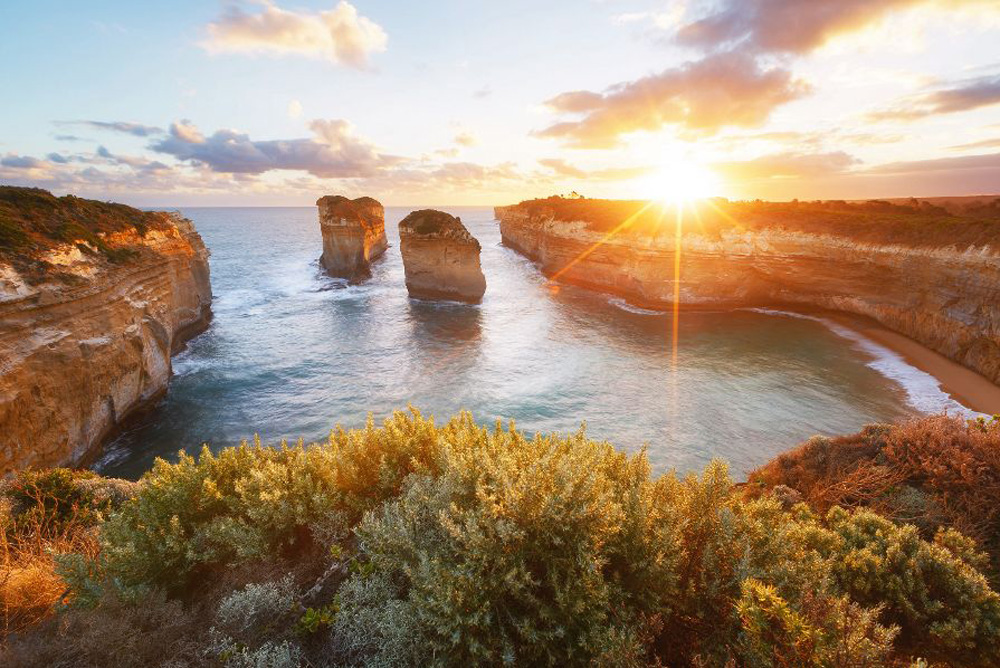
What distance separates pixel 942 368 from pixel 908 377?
317 centimetres

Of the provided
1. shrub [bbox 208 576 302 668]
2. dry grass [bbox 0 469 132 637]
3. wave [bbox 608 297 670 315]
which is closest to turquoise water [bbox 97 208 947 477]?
wave [bbox 608 297 670 315]

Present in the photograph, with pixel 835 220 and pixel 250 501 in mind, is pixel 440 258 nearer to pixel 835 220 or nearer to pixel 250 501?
pixel 835 220

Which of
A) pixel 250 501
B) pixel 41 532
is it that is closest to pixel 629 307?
pixel 250 501

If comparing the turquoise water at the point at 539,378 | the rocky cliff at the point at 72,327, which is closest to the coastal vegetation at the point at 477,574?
the turquoise water at the point at 539,378

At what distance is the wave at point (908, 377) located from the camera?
18.7m

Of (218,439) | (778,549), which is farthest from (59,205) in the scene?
(778,549)

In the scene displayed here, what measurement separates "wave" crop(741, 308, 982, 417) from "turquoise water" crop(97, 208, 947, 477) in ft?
0.46

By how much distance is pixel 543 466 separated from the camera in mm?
3906

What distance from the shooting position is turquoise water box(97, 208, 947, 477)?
56.1 feet

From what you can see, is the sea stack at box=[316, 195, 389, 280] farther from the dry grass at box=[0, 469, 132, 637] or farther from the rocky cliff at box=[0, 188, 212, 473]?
the dry grass at box=[0, 469, 132, 637]

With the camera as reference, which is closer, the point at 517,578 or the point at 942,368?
the point at 517,578

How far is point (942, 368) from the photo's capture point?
22906mm

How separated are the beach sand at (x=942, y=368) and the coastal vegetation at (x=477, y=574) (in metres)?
21.3

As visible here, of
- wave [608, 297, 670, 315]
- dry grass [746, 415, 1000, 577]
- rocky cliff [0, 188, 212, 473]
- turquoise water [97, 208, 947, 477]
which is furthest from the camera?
wave [608, 297, 670, 315]
